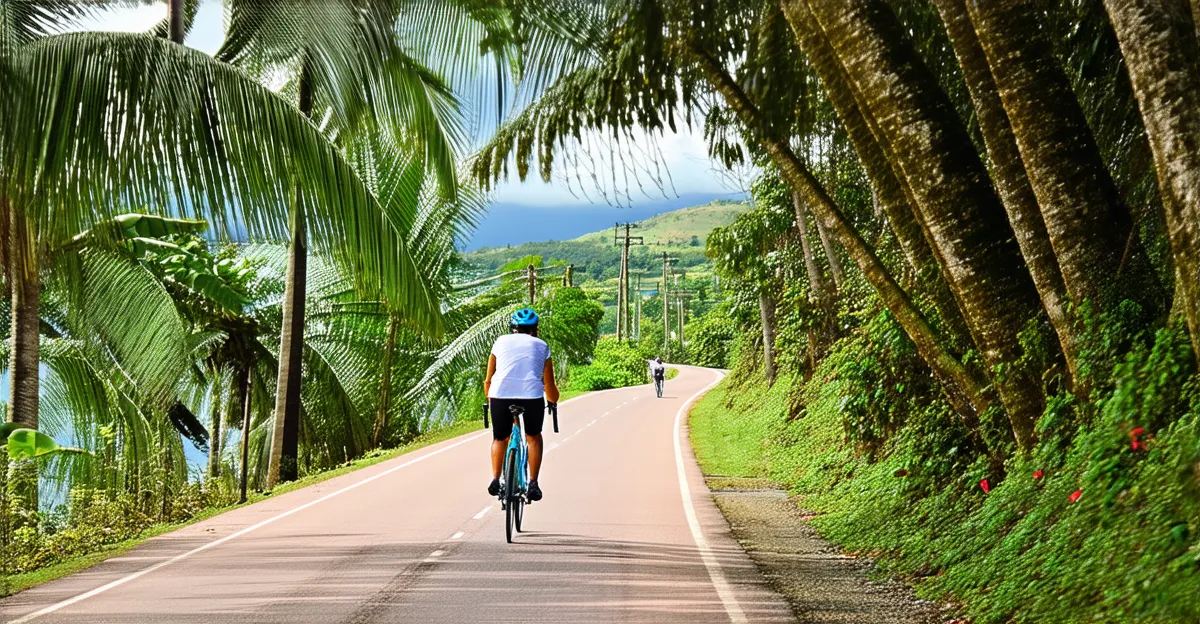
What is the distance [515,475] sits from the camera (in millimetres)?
10992

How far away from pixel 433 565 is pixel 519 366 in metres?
1.89

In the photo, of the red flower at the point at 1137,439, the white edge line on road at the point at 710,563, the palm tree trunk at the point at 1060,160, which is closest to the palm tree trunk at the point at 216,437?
the white edge line on road at the point at 710,563

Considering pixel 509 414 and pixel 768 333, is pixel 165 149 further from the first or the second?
pixel 768 333

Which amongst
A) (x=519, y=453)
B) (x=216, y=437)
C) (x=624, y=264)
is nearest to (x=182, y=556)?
(x=519, y=453)

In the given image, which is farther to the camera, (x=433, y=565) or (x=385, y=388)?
(x=385, y=388)

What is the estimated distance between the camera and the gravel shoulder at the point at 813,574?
782cm

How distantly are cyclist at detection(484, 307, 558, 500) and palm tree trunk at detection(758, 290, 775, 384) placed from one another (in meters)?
23.6

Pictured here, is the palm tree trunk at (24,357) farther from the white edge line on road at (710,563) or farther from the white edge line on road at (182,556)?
the white edge line on road at (710,563)

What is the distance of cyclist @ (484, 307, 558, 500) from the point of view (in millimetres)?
10586

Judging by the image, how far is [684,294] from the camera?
131250mm

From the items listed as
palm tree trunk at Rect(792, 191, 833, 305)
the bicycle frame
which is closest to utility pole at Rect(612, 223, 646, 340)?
palm tree trunk at Rect(792, 191, 833, 305)

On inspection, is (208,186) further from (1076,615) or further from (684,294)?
(684,294)

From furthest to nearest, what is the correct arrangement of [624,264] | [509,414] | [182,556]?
[624,264]
[509,414]
[182,556]

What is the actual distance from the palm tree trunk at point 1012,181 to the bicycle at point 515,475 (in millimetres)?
4187
